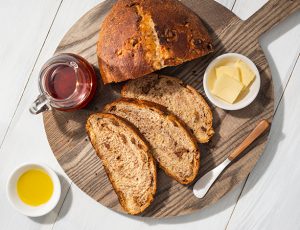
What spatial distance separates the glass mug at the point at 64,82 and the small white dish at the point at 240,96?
60 cm

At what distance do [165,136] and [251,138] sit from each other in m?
0.45

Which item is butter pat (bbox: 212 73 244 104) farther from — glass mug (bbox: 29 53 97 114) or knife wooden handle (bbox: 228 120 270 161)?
glass mug (bbox: 29 53 97 114)

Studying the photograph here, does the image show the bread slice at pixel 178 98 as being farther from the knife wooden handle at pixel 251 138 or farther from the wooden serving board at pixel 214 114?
the knife wooden handle at pixel 251 138

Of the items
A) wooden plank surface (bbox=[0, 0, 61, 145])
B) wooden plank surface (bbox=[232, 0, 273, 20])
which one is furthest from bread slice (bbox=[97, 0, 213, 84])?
wooden plank surface (bbox=[0, 0, 61, 145])

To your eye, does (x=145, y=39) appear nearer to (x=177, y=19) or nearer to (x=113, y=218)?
(x=177, y=19)

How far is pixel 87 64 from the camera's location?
2.36 meters

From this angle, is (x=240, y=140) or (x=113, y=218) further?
(x=113, y=218)

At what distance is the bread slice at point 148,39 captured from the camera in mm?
2174

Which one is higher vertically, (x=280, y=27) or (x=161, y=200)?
(x=280, y=27)

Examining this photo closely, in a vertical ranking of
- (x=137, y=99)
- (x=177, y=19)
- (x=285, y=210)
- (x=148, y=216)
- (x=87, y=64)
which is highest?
(x=177, y=19)

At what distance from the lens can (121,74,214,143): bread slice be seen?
237cm

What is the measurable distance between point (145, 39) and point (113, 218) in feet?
3.42

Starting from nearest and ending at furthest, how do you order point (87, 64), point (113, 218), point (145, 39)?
1. point (145, 39)
2. point (87, 64)
3. point (113, 218)

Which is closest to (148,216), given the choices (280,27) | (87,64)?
(87,64)
